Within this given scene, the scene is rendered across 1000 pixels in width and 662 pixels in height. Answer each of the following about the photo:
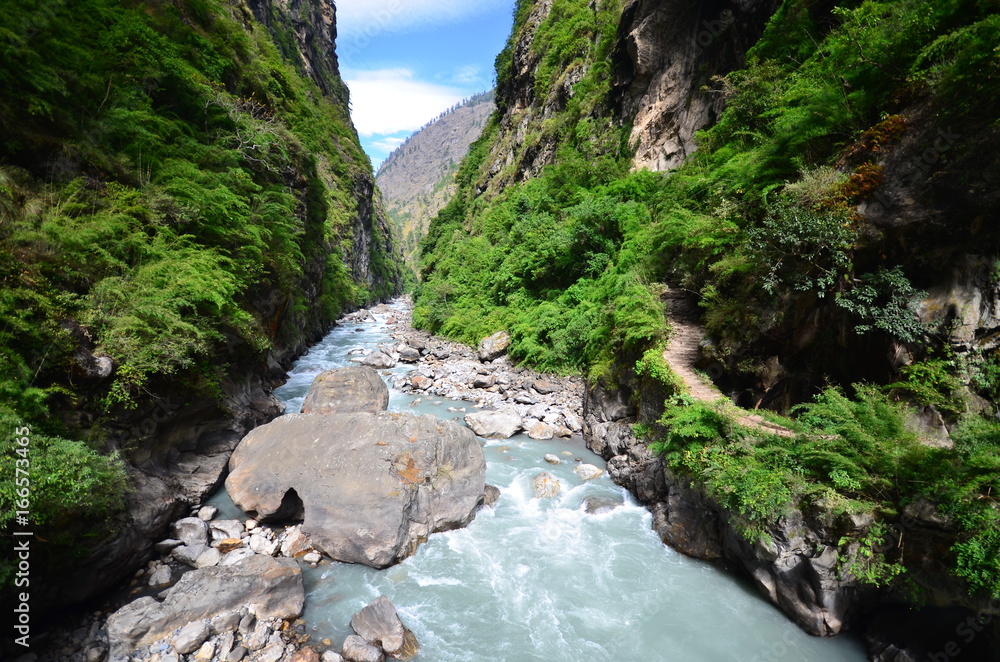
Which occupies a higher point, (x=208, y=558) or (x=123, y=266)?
(x=123, y=266)

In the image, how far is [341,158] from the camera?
4159cm

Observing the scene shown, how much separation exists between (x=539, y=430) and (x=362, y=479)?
19.7 feet

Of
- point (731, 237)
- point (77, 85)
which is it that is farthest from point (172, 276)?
point (731, 237)

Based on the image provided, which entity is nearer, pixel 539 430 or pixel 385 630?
pixel 385 630

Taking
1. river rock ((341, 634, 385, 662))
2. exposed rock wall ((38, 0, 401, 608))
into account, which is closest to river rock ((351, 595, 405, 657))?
river rock ((341, 634, 385, 662))

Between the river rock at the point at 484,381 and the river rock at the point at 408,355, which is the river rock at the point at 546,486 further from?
the river rock at the point at 408,355

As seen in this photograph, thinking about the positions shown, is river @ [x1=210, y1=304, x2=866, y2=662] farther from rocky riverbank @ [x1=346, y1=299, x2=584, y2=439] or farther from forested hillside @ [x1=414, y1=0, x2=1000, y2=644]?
rocky riverbank @ [x1=346, y1=299, x2=584, y2=439]

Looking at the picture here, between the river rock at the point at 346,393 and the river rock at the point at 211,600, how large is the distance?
512 cm

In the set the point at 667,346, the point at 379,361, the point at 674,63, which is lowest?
the point at 379,361

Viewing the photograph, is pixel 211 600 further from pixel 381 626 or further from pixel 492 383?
pixel 492 383

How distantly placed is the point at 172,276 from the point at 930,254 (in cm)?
1315

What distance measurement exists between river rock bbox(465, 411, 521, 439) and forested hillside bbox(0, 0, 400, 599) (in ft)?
19.6

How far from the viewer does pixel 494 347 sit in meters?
17.8

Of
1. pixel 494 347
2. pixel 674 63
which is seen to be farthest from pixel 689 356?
pixel 674 63
